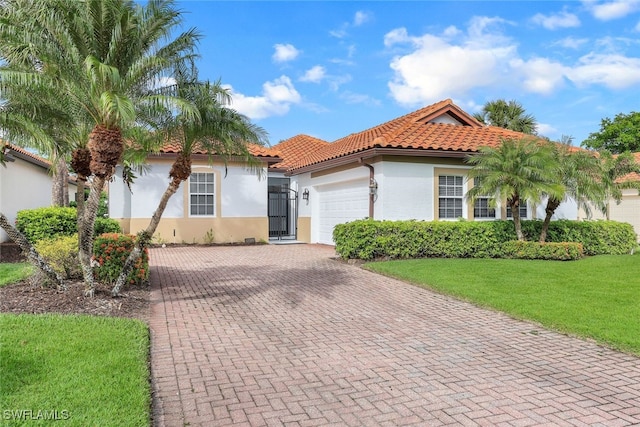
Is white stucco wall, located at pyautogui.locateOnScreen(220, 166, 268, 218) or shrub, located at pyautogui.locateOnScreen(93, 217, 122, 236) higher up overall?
white stucco wall, located at pyautogui.locateOnScreen(220, 166, 268, 218)

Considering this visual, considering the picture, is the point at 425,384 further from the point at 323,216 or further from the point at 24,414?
the point at 323,216

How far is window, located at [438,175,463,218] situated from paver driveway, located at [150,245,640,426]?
677cm

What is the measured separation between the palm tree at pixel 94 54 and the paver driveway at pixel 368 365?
309 cm

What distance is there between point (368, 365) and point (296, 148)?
839 inches

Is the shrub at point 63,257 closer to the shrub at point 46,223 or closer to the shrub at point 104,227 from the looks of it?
the shrub at point 46,223

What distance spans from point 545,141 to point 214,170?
12.6 meters

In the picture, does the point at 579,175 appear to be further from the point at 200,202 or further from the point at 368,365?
the point at 200,202

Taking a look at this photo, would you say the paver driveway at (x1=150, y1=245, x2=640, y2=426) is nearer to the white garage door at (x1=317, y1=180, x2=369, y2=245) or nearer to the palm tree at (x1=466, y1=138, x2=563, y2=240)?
the palm tree at (x1=466, y1=138, x2=563, y2=240)

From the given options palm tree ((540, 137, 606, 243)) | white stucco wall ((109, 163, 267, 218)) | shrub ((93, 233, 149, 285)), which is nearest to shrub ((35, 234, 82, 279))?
shrub ((93, 233, 149, 285))

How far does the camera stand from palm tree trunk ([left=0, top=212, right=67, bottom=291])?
751 cm

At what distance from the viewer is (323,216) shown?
1988 cm

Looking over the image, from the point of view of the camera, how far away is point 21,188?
18.9 metres

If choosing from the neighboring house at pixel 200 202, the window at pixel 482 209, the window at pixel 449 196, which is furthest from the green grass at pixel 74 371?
the window at pixel 482 209

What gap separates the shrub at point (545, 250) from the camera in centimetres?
1397
